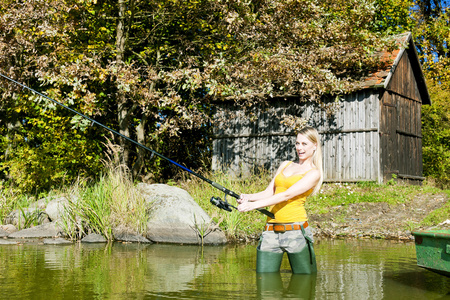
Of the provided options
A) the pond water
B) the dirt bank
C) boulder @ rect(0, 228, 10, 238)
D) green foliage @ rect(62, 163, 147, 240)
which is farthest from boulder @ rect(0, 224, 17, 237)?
the dirt bank

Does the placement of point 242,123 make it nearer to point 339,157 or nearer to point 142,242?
point 339,157

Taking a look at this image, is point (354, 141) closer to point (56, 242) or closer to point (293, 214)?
point (56, 242)

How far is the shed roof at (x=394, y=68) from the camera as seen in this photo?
53.2 ft

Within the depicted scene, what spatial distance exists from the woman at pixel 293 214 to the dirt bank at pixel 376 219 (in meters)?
6.35

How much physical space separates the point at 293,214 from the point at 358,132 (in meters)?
12.1

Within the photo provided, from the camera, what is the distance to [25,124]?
16891 mm

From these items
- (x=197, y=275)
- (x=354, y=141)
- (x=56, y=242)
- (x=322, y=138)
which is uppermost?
(x=322, y=138)

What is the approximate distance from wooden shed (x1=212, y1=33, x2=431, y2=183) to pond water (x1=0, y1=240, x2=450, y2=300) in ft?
26.3

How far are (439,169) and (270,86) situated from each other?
11.9 metres

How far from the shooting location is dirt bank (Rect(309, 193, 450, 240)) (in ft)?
37.4

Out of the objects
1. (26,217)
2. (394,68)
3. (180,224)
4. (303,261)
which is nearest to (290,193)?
(303,261)

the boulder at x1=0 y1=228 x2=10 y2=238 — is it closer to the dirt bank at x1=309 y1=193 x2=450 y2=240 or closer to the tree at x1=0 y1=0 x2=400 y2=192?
the tree at x1=0 y1=0 x2=400 y2=192

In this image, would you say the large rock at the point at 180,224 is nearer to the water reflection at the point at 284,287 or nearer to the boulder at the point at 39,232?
the boulder at the point at 39,232

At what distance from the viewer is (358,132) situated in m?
16.6
